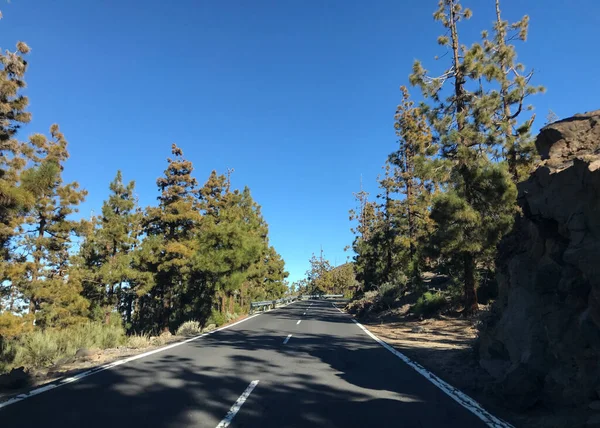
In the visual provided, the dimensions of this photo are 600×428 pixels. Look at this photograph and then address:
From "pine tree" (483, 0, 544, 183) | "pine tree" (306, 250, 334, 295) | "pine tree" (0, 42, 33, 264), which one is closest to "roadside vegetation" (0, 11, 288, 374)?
"pine tree" (0, 42, 33, 264)

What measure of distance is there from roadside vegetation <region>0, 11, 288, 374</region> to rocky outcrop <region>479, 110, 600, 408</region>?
11.0 m

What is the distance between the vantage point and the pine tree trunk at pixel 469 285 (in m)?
16.4

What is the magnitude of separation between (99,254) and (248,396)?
31.9 meters

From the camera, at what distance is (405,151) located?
28484 millimetres

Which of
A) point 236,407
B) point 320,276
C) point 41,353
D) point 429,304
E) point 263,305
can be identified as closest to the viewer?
point 236,407

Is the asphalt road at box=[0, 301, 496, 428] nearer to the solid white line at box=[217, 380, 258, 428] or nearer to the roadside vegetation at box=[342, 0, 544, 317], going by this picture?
the solid white line at box=[217, 380, 258, 428]

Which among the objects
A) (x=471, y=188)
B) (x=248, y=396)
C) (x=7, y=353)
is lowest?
(x=7, y=353)

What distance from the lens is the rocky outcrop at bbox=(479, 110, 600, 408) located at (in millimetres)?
5246

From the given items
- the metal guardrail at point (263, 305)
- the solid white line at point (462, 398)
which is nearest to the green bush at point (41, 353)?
the solid white line at point (462, 398)

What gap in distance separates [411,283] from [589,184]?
75.0 feet

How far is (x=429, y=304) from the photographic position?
19.9 meters

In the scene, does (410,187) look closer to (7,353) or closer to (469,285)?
(469,285)

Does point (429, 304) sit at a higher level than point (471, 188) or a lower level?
lower

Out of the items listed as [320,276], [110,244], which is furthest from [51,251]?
[320,276]
